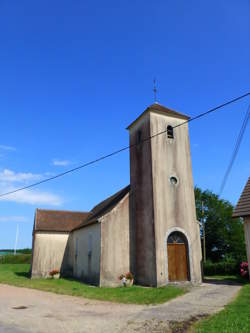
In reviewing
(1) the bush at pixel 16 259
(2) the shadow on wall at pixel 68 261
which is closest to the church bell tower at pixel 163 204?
(2) the shadow on wall at pixel 68 261

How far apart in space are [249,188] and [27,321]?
43.5 feet

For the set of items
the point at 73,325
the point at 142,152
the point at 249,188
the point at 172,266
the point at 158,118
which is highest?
the point at 158,118

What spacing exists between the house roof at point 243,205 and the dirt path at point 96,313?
394cm

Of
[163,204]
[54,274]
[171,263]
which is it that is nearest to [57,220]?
[54,274]

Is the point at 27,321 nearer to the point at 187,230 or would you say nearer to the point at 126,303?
the point at 126,303

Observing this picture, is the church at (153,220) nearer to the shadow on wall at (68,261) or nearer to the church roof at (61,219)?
the shadow on wall at (68,261)

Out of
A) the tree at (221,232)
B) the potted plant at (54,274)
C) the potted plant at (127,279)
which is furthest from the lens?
the tree at (221,232)

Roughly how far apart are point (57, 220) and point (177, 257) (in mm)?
15640

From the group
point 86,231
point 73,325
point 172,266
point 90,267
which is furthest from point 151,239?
point 73,325

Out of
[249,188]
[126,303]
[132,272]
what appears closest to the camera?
[126,303]

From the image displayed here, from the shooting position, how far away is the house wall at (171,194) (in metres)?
17.5

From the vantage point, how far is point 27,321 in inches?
349

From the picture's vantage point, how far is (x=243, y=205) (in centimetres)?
1556

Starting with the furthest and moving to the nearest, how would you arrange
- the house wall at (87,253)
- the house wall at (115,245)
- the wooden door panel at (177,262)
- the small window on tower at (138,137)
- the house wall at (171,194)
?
the small window on tower at (138,137) → the house wall at (87,253) → the house wall at (115,245) → the house wall at (171,194) → the wooden door panel at (177,262)
